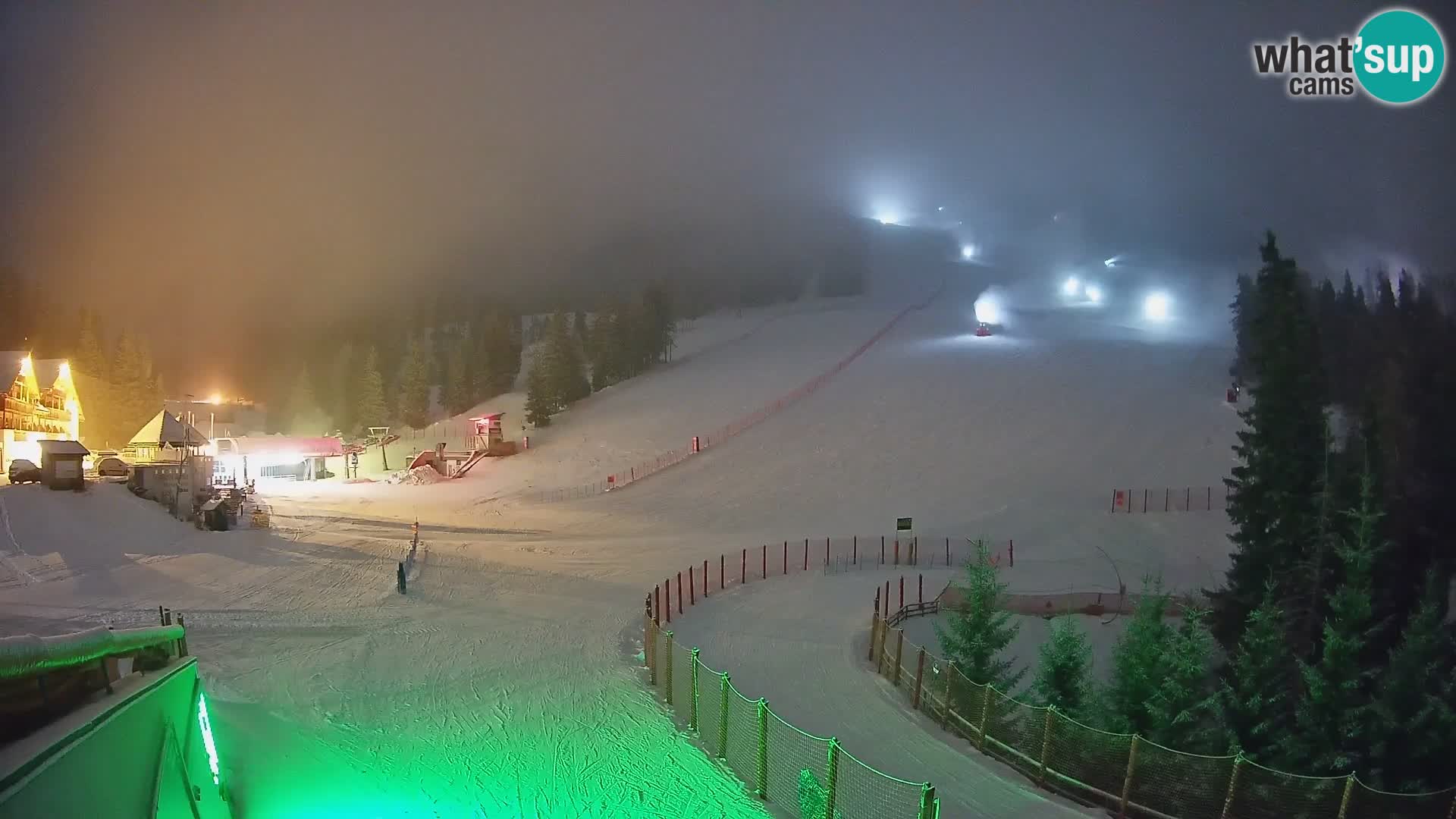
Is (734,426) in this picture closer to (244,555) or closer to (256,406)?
(244,555)

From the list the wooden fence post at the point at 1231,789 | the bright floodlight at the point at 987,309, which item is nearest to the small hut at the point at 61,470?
the wooden fence post at the point at 1231,789

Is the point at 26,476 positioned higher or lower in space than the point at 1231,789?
higher

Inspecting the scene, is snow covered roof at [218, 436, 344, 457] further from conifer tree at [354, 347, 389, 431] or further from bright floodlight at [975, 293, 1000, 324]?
bright floodlight at [975, 293, 1000, 324]

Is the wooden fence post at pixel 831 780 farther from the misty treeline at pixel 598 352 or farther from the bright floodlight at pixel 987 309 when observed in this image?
the bright floodlight at pixel 987 309

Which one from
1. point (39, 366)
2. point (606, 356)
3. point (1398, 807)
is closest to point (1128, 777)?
point (1398, 807)

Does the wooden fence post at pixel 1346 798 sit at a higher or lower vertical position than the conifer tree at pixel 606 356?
lower

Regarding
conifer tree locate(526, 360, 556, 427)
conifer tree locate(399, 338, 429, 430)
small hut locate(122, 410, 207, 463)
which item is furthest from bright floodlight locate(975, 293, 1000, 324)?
small hut locate(122, 410, 207, 463)

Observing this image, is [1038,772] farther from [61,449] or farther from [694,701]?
[61,449]
